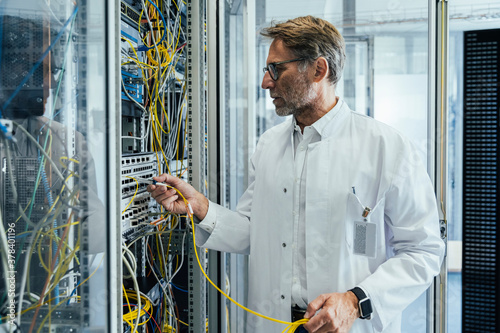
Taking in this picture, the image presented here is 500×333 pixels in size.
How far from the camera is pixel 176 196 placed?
1.41 meters

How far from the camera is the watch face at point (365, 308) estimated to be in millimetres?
1175

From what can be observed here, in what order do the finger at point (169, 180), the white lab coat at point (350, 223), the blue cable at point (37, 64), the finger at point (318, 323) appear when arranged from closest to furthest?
the blue cable at point (37, 64), the finger at point (318, 323), the white lab coat at point (350, 223), the finger at point (169, 180)

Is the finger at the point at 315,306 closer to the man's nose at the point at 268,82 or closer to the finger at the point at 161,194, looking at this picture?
the finger at the point at 161,194

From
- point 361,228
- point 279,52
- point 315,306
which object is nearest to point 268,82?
point 279,52

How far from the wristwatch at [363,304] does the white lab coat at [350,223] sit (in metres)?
0.02

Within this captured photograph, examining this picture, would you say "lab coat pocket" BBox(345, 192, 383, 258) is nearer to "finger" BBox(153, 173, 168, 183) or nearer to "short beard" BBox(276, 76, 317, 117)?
"short beard" BBox(276, 76, 317, 117)

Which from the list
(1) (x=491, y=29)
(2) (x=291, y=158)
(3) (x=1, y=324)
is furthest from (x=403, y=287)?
(1) (x=491, y=29)

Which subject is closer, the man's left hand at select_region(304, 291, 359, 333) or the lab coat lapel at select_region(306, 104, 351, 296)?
the man's left hand at select_region(304, 291, 359, 333)

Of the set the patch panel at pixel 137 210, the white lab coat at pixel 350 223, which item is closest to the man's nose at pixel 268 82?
the white lab coat at pixel 350 223

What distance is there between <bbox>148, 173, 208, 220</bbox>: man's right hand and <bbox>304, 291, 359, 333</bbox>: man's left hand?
0.55 metres

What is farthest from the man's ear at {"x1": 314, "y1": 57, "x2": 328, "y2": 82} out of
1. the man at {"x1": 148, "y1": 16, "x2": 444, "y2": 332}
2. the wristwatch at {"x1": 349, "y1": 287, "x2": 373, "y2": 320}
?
the wristwatch at {"x1": 349, "y1": 287, "x2": 373, "y2": 320}

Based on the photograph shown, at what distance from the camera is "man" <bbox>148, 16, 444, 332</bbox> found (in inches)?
49.1

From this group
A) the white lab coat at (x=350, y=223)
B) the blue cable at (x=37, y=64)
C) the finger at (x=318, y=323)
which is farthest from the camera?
the white lab coat at (x=350, y=223)

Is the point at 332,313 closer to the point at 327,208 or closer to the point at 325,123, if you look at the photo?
the point at 327,208
